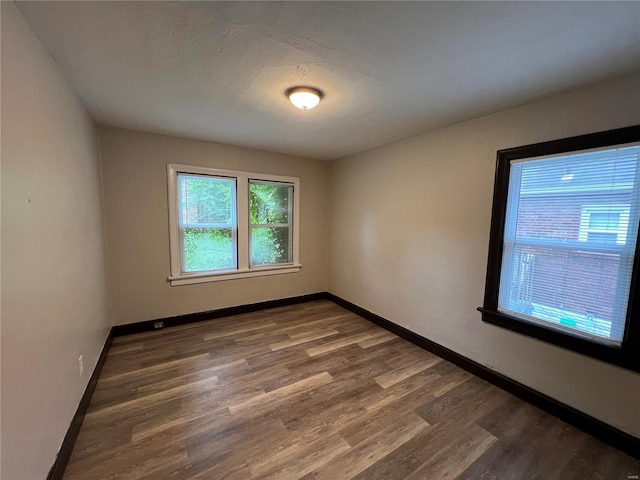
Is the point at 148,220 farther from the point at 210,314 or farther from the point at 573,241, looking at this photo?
the point at 573,241

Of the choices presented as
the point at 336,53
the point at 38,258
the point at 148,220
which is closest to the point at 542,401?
the point at 336,53

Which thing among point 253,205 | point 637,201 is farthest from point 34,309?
point 637,201

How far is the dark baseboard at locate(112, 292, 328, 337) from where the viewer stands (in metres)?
3.00

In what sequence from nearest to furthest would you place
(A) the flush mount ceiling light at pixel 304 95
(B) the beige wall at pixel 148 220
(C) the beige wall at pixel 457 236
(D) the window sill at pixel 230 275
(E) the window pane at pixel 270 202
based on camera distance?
(C) the beige wall at pixel 457 236 → (A) the flush mount ceiling light at pixel 304 95 → (B) the beige wall at pixel 148 220 → (D) the window sill at pixel 230 275 → (E) the window pane at pixel 270 202

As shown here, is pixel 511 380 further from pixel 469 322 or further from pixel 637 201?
pixel 637 201

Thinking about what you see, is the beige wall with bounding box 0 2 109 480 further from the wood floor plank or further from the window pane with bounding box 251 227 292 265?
the window pane with bounding box 251 227 292 265

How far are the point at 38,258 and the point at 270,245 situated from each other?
2.76 meters

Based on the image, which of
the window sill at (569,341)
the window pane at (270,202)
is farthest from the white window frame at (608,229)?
the window pane at (270,202)

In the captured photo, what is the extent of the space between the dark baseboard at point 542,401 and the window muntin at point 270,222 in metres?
2.08

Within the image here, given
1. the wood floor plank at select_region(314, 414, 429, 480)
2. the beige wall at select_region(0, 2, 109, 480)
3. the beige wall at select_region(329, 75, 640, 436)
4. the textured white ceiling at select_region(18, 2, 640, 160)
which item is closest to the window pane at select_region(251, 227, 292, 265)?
the beige wall at select_region(329, 75, 640, 436)

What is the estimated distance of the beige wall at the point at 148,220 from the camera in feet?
9.32

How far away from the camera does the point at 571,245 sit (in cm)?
182

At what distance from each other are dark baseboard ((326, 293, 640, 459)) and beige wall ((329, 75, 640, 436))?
0.05 metres

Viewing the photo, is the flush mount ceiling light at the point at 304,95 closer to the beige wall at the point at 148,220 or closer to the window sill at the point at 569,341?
the beige wall at the point at 148,220
